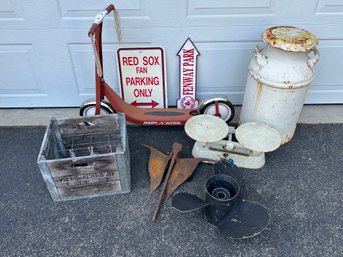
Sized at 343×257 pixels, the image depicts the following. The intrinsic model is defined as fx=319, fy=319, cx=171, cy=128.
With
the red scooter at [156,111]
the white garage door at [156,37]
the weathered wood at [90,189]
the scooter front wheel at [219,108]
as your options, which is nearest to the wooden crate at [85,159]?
the weathered wood at [90,189]

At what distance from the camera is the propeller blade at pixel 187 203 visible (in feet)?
6.01

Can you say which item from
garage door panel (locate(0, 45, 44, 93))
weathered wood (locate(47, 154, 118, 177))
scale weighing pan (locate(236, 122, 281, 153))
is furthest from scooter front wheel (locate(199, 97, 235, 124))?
garage door panel (locate(0, 45, 44, 93))

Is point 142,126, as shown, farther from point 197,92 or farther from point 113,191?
point 113,191

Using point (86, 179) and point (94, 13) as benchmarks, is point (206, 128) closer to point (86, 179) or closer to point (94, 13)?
point (86, 179)

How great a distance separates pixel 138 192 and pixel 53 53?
128 centimetres

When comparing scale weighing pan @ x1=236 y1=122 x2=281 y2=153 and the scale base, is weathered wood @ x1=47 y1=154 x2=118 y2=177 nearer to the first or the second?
the scale base

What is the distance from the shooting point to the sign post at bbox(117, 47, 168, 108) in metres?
2.45

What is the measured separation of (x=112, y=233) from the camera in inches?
74.5

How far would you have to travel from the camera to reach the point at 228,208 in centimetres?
180

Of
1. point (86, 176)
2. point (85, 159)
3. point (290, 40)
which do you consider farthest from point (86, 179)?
point (290, 40)

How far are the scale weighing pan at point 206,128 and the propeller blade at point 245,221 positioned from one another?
1.61 feet

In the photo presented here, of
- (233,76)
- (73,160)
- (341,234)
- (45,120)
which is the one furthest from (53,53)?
(341,234)

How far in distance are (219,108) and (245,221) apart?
3.28 ft

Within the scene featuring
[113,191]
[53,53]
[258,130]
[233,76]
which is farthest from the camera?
[233,76]
